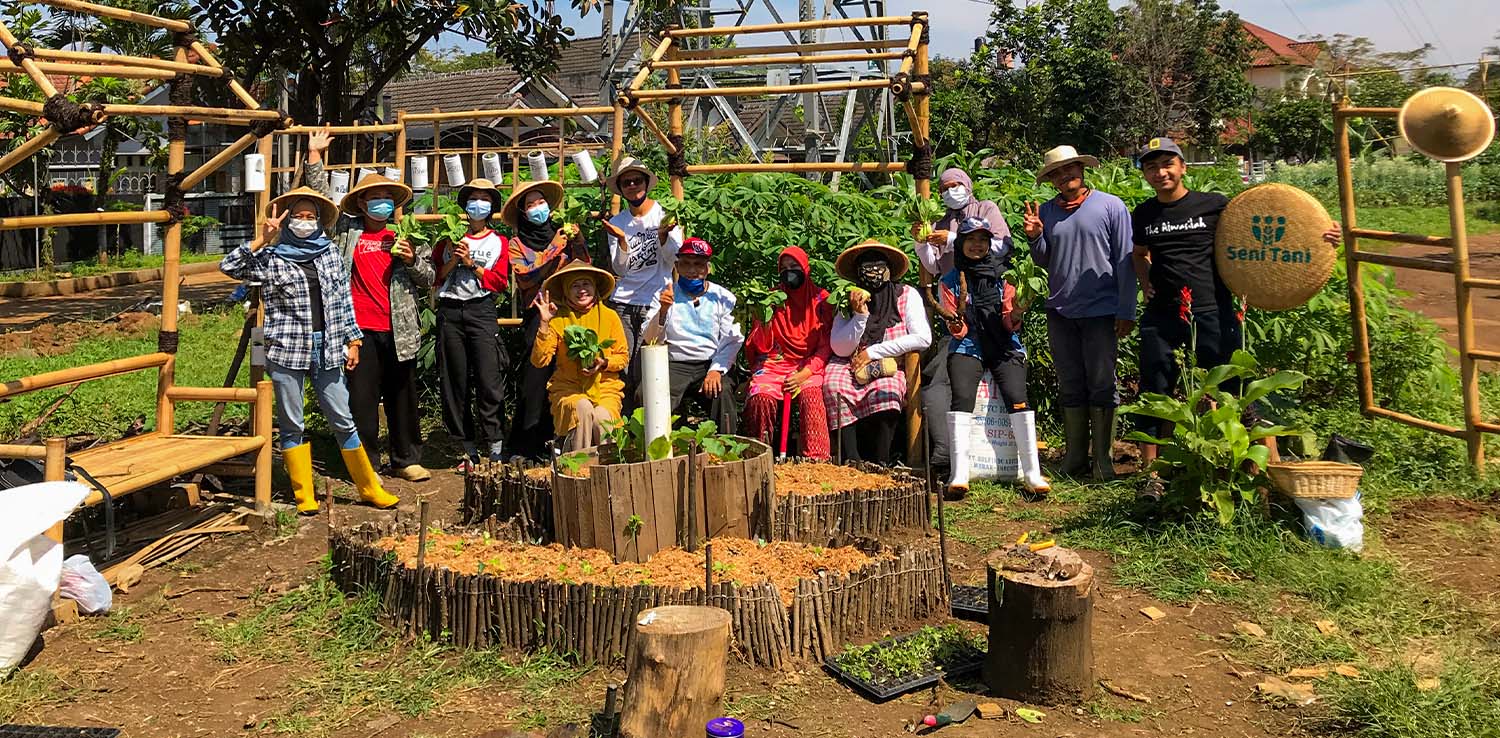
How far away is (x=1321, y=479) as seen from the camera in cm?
547

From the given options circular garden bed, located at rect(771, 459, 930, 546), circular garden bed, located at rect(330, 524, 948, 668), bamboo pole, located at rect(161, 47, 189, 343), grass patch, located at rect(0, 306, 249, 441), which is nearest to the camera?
circular garden bed, located at rect(330, 524, 948, 668)

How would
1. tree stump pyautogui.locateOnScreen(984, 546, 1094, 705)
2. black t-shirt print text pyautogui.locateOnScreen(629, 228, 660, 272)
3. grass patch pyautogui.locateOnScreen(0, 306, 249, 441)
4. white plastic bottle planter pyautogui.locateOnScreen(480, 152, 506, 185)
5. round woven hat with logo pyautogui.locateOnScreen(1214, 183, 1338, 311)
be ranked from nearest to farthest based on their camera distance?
tree stump pyautogui.locateOnScreen(984, 546, 1094, 705) < round woven hat with logo pyautogui.locateOnScreen(1214, 183, 1338, 311) < black t-shirt print text pyautogui.locateOnScreen(629, 228, 660, 272) < white plastic bottle planter pyautogui.locateOnScreen(480, 152, 506, 185) < grass patch pyautogui.locateOnScreen(0, 306, 249, 441)

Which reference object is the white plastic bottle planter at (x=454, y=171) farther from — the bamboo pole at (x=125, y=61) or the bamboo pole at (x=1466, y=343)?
the bamboo pole at (x=1466, y=343)

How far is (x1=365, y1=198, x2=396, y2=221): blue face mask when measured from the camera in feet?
23.8

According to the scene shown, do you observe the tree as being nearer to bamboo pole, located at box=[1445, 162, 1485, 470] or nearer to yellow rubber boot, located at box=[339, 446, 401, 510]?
yellow rubber boot, located at box=[339, 446, 401, 510]

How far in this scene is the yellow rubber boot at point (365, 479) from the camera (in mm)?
6848

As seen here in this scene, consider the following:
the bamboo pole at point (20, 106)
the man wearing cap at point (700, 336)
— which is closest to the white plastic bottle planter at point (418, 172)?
the man wearing cap at point (700, 336)

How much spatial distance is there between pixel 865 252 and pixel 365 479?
3130mm

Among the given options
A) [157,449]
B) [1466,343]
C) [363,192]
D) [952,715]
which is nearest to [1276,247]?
[1466,343]

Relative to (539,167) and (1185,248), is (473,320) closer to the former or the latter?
(539,167)

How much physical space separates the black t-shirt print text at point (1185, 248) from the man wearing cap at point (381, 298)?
14.0 ft

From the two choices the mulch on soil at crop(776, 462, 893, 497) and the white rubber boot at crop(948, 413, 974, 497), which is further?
the white rubber boot at crop(948, 413, 974, 497)

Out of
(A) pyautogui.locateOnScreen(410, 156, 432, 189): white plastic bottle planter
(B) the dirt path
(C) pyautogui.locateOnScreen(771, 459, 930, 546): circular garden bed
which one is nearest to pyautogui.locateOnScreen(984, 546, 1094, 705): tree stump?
(C) pyautogui.locateOnScreen(771, 459, 930, 546): circular garden bed

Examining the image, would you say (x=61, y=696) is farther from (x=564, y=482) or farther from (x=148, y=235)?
(x=148, y=235)
